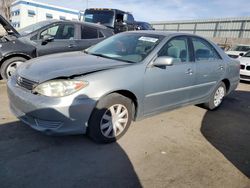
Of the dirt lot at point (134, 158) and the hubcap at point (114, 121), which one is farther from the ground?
Answer: the hubcap at point (114, 121)

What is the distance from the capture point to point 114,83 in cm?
336

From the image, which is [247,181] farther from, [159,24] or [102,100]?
[159,24]

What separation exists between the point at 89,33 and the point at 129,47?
3.45 meters

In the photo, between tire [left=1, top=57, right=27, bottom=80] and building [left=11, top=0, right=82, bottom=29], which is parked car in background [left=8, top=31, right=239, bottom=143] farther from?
building [left=11, top=0, right=82, bottom=29]

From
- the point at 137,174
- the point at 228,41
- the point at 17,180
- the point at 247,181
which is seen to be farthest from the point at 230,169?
the point at 228,41

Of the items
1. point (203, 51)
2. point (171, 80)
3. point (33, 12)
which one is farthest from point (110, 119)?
point (33, 12)

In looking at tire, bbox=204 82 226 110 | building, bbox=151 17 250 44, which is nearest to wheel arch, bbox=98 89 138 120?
tire, bbox=204 82 226 110

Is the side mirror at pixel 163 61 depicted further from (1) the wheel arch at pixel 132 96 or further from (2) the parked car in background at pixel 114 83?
(1) the wheel arch at pixel 132 96

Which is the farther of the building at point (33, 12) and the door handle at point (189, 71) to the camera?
the building at point (33, 12)

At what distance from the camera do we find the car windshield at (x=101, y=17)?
11957 mm

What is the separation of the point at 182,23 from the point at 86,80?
3425 centimetres

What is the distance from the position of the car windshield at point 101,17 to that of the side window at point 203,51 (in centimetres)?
752

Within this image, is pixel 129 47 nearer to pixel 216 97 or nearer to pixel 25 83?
pixel 25 83

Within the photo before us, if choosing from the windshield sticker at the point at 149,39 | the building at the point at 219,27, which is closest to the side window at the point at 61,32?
the windshield sticker at the point at 149,39
